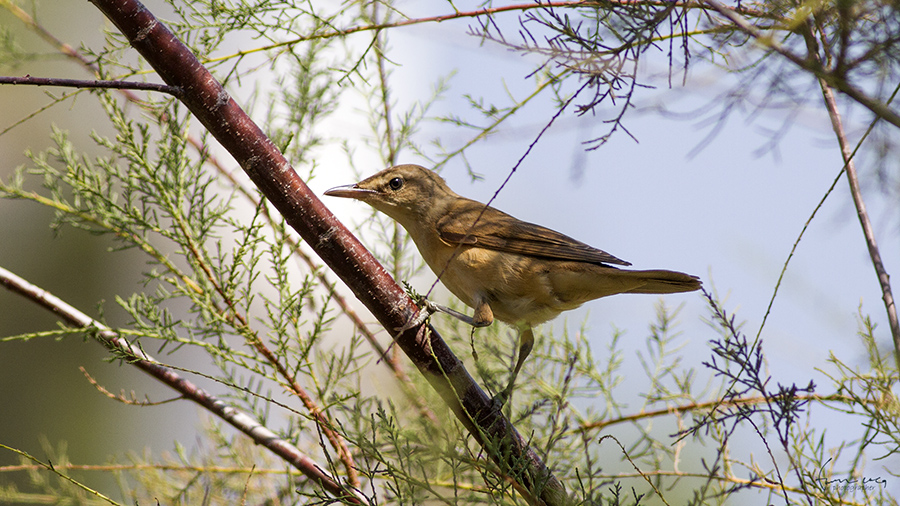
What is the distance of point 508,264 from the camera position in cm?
383

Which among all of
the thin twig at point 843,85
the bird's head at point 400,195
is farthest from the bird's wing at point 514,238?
the thin twig at point 843,85

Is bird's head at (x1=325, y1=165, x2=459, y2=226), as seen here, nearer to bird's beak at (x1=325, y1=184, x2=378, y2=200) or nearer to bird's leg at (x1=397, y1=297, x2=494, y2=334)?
bird's beak at (x1=325, y1=184, x2=378, y2=200)

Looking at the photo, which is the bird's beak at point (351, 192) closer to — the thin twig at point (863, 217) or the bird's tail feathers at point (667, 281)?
the bird's tail feathers at point (667, 281)

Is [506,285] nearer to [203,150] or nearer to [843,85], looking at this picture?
[203,150]

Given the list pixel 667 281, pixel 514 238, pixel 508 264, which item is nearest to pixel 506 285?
pixel 508 264

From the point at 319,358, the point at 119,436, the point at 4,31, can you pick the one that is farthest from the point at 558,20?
the point at 119,436

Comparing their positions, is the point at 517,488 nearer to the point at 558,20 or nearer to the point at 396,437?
the point at 396,437

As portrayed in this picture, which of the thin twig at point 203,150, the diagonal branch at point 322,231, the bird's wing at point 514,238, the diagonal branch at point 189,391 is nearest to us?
the diagonal branch at point 322,231

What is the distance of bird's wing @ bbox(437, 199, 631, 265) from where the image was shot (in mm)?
3812

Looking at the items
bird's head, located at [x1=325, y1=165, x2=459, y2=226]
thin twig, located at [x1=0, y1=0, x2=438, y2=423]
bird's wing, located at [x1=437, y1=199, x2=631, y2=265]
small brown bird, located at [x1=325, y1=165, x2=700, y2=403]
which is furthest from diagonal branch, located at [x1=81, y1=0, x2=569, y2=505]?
bird's head, located at [x1=325, y1=165, x2=459, y2=226]

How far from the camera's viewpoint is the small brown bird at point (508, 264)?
3.70 metres

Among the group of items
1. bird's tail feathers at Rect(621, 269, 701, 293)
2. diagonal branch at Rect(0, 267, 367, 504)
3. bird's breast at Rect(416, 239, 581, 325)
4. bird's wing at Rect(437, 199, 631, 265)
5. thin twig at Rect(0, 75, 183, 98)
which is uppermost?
bird's wing at Rect(437, 199, 631, 265)

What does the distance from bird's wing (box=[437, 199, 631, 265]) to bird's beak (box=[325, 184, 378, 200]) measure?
1.45 feet

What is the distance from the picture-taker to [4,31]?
3.47 m
